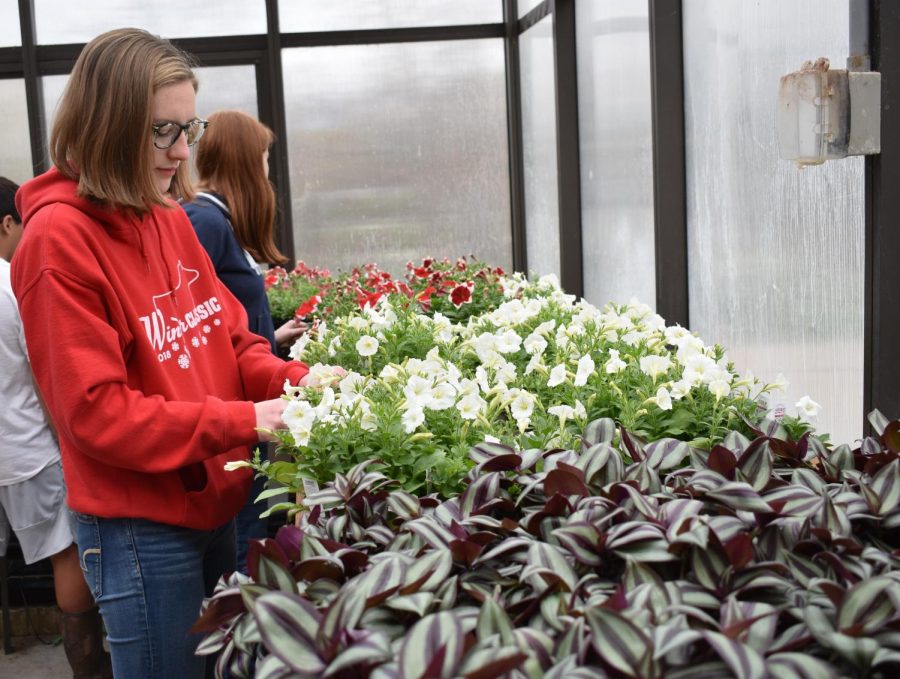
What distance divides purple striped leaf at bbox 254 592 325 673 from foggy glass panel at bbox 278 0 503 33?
593 cm

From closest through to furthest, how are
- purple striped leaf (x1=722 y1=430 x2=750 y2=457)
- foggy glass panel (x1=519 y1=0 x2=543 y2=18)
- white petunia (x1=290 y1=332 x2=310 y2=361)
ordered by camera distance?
purple striped leaf (x1=722 y1=430 x2=750 y2=457), white petunia (x1=290 y1=332 x2=310 y2=361), foggy glass panel (x1=519 y1=0 x2=543 y2=18)

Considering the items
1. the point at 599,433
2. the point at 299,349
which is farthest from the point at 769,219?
the point at 599,433

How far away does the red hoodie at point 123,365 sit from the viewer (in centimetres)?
175

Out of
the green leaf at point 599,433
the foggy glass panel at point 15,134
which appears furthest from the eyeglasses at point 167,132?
the foggy glass panel at point 15,134

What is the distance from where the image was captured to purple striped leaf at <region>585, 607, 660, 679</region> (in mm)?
859

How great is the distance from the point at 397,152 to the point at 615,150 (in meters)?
2.60

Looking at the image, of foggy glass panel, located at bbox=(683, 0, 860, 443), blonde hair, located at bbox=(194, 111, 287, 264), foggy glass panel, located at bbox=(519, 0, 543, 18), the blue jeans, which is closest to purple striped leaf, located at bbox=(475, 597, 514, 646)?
the blue jeans

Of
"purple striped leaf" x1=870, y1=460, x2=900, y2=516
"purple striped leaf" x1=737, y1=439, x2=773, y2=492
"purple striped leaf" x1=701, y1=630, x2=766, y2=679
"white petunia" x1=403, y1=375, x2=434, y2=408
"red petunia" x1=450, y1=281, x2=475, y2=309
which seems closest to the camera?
"purple striped leaf" x1=701, y1=630, x2=766, y2=679

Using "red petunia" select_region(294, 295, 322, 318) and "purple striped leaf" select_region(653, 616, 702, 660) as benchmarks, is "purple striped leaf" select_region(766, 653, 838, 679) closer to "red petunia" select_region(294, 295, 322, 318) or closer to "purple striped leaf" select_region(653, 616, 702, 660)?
"purple striped leaf" select_region(653, 616, 702, 660)

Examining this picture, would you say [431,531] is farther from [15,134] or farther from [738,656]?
[15,134]

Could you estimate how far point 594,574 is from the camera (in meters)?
1.08

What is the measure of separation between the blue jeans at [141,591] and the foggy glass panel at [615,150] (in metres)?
2.35

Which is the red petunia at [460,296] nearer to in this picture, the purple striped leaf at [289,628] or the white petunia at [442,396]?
the white petunia at [442,396]

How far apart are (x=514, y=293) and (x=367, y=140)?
346 cm
